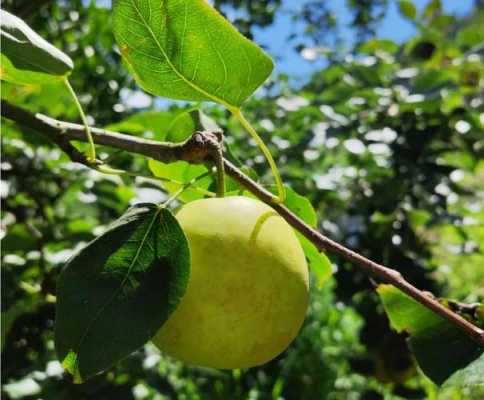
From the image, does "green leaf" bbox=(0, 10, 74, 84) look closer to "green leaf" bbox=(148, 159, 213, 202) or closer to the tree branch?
the tree branch

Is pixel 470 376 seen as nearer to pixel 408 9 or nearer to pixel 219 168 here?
pixel 219 168

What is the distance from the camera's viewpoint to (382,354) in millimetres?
1741

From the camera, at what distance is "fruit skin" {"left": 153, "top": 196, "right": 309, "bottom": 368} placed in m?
0.63

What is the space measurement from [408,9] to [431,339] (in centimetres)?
175

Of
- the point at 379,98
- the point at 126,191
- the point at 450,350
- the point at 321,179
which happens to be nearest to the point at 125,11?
the point at 450,350

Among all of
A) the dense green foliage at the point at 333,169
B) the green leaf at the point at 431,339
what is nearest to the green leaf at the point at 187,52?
the green leaf at the point at 431,339

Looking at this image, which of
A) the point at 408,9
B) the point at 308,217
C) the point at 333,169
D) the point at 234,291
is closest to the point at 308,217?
the point at 308,217

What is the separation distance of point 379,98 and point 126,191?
Answer: 2.67 ft

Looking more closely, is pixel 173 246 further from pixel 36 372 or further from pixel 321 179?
pixel 321 179

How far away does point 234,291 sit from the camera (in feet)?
2.07

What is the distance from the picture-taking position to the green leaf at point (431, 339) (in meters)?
0.75

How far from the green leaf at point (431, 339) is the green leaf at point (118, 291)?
0.29m

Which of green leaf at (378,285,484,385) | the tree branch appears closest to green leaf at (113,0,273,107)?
the tree branch

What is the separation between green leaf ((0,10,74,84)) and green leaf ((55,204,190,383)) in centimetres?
19
